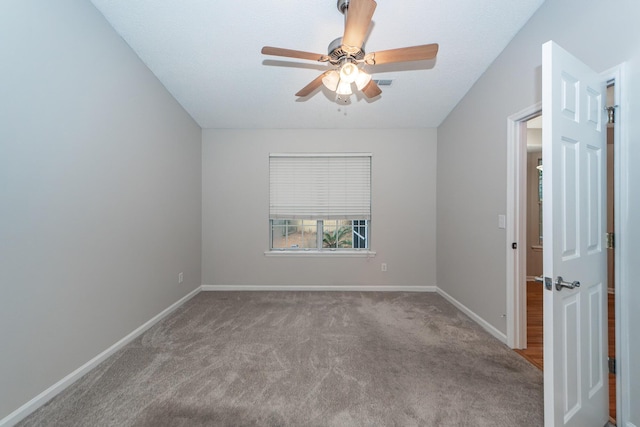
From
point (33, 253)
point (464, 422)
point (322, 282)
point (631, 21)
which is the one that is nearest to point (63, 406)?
A: point (33, 253)

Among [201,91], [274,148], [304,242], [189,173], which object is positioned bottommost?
[304,242]

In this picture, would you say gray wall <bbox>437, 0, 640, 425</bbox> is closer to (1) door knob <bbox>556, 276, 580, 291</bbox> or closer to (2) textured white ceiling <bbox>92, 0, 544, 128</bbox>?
(2) textured white ceiling <bbox>92, 0, 544, 128</bbox>

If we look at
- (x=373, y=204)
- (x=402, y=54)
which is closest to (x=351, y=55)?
(x=402, y=54)

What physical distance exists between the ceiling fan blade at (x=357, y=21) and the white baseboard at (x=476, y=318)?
9.26 feet

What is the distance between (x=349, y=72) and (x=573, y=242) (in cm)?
163

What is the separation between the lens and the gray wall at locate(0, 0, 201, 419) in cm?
150

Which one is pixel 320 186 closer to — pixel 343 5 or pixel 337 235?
pixel 337 235

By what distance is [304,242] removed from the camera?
4160mm

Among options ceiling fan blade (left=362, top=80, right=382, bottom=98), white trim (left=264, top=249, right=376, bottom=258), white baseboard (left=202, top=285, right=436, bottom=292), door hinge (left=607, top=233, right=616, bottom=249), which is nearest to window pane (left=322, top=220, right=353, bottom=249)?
white trim (left=264, top=249, right=376, bottom=258)

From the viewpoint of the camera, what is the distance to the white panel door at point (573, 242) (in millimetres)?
1211

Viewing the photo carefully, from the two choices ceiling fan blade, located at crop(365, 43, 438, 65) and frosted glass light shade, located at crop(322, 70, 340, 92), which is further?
frosted glass light shade, located at crop(322, 70, 340, 92)

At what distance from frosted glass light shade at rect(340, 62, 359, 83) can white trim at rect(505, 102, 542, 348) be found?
5.31 feet

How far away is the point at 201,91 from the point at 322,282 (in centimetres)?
310

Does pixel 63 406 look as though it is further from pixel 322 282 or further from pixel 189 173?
pixel 322 282
